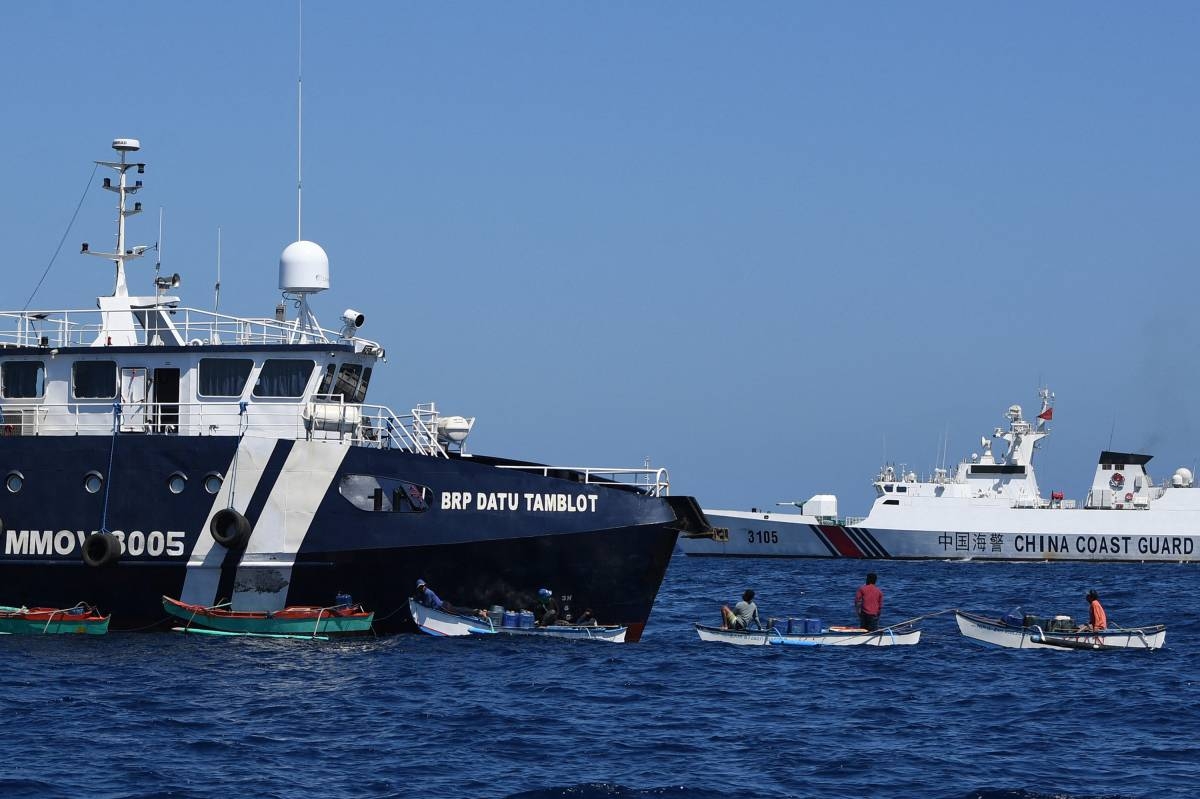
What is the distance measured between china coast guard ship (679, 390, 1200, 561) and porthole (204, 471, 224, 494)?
4820 centimetres

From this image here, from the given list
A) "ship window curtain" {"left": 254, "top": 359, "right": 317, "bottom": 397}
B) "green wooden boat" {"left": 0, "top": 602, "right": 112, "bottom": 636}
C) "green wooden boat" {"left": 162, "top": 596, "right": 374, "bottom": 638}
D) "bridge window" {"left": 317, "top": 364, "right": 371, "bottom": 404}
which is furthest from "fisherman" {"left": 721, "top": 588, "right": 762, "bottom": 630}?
"green wooden boat" {"left": 0, "top": 602, "right": 112, "bottom": 636}

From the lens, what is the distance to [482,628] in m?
28.9

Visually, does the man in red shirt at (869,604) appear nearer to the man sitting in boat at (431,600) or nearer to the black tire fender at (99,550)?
the man sitting in boat at (431,600)

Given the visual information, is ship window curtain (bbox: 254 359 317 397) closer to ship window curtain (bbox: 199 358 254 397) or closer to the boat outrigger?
ship window curtain (bbox: 199 358 254 397)

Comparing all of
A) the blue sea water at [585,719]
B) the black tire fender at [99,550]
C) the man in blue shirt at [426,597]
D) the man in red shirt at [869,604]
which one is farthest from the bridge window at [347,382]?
the man in red shirt at [869,604]

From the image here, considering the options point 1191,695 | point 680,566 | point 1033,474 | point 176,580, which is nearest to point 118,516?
point 176,580

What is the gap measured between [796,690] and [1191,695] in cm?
673

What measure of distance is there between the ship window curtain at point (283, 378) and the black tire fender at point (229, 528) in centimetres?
262

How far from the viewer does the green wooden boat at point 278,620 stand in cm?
2798

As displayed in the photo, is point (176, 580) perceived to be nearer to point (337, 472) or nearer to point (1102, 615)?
point (337, 472)

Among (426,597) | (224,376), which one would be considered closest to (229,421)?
(224,376)

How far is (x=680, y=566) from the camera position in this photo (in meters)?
75.6

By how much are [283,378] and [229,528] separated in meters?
3.19

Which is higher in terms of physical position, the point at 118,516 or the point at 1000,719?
the point at 118,516
